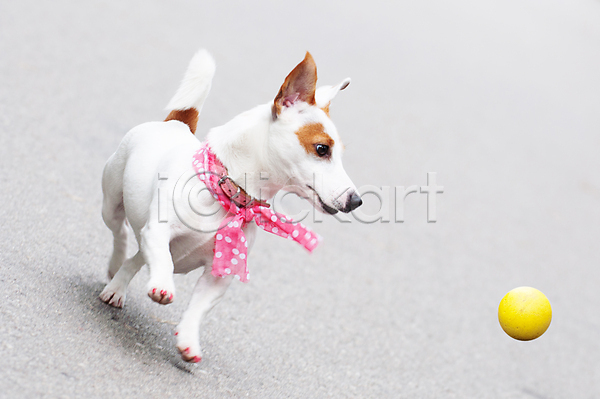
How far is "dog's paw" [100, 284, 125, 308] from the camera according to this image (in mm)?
2461

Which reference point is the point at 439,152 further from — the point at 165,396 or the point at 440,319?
the point at 165,396

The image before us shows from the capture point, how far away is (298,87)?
2.16 m

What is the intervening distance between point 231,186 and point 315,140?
32 cm

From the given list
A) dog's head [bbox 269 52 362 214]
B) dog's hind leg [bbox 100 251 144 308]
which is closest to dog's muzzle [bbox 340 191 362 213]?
dog's head [bbox 269 52 362 214]

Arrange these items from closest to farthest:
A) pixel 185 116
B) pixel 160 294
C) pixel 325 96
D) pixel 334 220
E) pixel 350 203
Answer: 1. pixel 160 294
2. pixel 350 203
3. pixel 325 96
4. pixel 185 116
5. pixel 334 220

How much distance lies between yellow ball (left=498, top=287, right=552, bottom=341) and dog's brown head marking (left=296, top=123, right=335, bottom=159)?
3.25 feet

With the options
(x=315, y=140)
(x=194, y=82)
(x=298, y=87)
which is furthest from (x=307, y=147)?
(x=194, y=82)

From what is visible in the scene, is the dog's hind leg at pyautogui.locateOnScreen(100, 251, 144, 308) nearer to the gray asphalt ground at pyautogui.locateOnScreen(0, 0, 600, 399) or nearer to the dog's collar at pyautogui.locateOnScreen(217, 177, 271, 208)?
the gray asphalt ground at pyautogui.locateOnScreen(0, 0, 600, 399)

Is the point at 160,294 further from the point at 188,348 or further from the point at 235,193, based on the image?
the point at 235,193

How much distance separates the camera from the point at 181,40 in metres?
6.80

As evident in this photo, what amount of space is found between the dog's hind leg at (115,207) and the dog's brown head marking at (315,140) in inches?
29.9

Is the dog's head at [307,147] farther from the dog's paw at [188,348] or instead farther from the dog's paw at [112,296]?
the dog's paw at [112,296]

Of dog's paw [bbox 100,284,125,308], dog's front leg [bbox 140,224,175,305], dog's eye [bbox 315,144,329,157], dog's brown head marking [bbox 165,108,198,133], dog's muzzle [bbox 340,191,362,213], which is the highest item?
dog's brown head marking [bbox 165,108,198,133]

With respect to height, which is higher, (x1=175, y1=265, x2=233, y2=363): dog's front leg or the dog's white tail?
the dog's white tail
